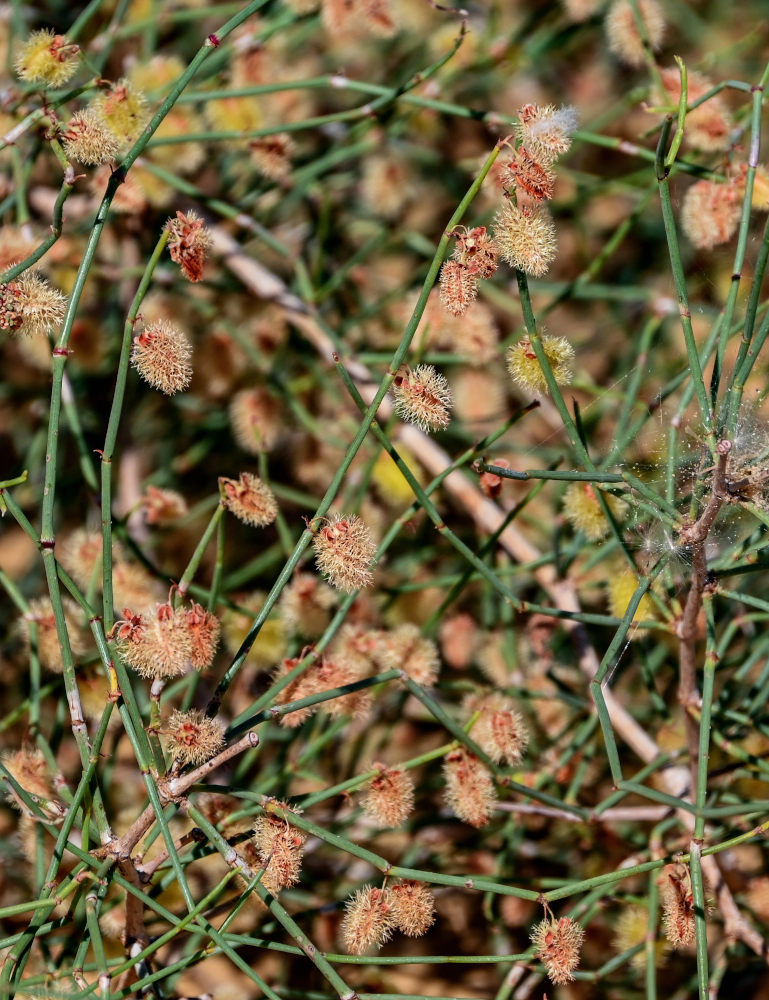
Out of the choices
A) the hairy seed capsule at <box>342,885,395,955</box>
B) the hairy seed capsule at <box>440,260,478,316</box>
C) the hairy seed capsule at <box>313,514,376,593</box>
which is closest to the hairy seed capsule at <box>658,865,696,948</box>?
the hairy seed capsule at <box>342,885,395,955</box>

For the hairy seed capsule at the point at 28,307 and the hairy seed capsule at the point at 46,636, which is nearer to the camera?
the hairy seed capsule at the point at 28,307

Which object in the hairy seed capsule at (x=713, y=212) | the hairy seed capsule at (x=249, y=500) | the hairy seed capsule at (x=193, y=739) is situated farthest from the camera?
the hairy seed capsule at (x=713, y=212)

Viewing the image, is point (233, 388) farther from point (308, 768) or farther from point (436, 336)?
point (308, 768)

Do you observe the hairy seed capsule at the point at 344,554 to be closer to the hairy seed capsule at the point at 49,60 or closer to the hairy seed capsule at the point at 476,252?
the hairy seed capsule at the point at 476,252

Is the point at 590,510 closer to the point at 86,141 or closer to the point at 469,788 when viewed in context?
the point at 469,788

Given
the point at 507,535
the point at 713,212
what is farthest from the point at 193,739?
the point at 713,212

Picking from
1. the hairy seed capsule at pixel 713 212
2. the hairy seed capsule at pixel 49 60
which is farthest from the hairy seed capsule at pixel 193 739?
the hairy seed capsule at pixel 713 212

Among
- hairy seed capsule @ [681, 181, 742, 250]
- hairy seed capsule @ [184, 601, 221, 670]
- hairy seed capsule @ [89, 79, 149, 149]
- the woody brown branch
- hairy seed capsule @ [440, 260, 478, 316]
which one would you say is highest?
hairy seed capsule @ [89, 79, 149, 149]

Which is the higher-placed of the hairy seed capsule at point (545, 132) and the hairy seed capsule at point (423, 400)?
the hairy seed capsule at point (545, 132)

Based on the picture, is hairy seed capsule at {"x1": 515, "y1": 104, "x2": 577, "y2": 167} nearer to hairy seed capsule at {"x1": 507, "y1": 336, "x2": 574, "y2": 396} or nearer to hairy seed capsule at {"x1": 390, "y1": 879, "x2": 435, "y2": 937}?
hairy seed capsule at {"x1": 507, "y1": 336, "x2": 574, "y2": 396}

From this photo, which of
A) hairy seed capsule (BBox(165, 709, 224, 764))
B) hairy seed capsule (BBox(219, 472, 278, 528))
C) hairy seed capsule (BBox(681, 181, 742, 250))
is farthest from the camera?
hairy seed capsule (BBox(681, 181, 742, 250))

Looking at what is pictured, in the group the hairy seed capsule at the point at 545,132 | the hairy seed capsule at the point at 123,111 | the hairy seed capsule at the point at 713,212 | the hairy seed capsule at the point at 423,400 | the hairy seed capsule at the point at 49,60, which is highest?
the hairy seed capsule at the point at 49,60
